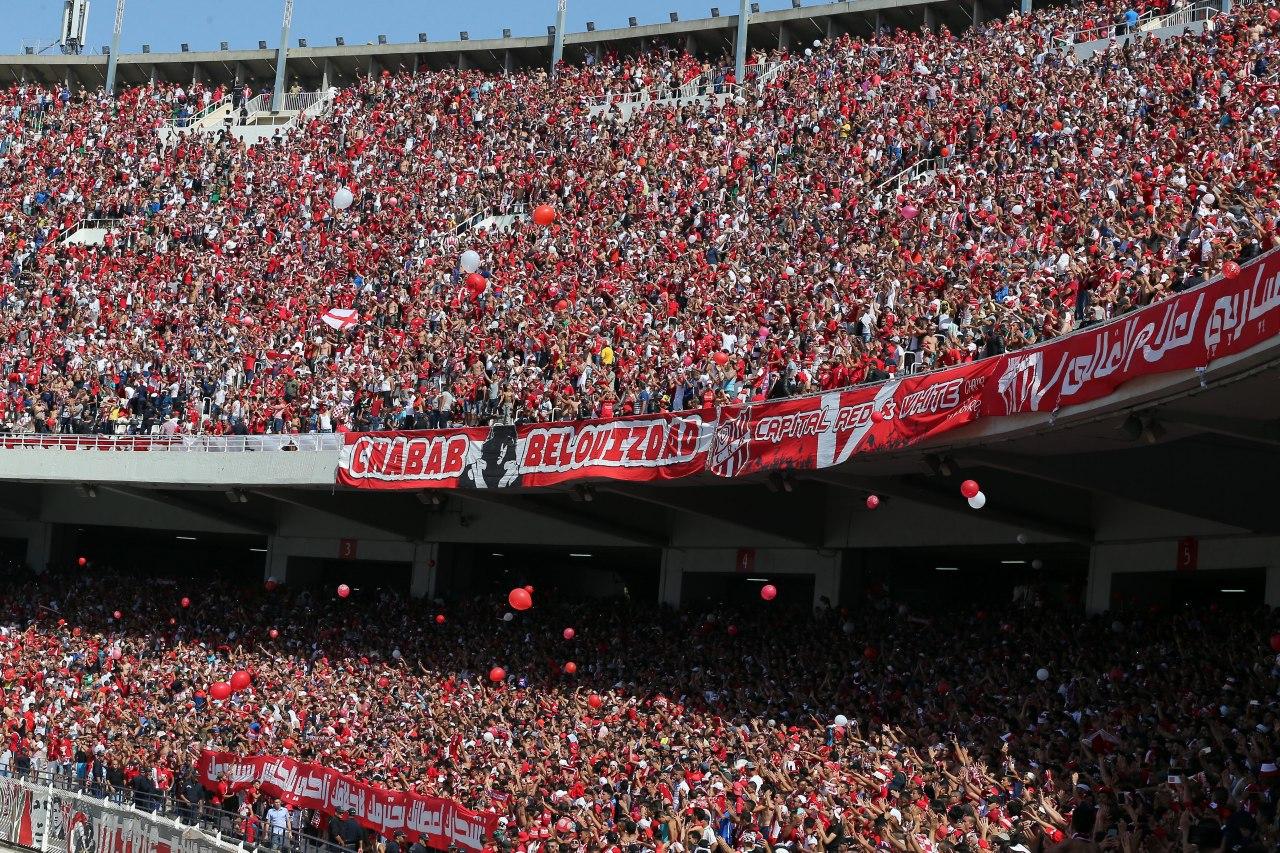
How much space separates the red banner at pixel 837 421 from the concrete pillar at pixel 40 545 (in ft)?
45.1

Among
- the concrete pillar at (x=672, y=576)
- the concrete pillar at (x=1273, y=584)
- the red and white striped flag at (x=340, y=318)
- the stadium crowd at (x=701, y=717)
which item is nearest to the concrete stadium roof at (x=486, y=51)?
the red and white striped flag at (x=340, y=318)

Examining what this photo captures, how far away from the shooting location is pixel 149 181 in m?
41.2

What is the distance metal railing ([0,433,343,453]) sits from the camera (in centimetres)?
2494

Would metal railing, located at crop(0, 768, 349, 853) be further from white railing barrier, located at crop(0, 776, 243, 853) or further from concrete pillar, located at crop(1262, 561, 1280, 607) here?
concrete pillar, located at crop(1262, 561, 1280, 607)

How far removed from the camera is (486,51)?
1738 inches

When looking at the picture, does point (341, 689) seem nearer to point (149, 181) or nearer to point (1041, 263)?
point (1041, 263)

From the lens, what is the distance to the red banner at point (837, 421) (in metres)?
12.1

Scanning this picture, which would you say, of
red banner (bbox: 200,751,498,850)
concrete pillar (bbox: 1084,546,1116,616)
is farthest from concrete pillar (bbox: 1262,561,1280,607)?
red banner (bbox: 200,751,498,850)

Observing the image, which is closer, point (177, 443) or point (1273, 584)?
point (1273, 584)

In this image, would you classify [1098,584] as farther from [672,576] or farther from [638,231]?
[638,231]

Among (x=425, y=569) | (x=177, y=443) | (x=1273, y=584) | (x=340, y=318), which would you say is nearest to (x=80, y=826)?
(x=177, y=443)

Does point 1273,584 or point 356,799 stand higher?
point 1273,584

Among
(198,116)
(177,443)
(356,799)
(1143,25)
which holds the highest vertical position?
(198,116)

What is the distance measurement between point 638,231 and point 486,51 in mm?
16887
